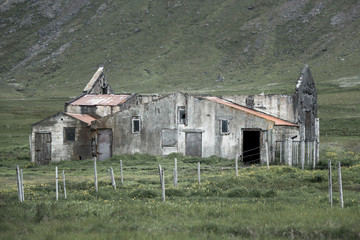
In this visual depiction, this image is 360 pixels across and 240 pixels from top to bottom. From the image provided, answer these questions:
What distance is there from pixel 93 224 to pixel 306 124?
117ft

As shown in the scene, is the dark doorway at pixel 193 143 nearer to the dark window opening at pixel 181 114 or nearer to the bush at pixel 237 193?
the dark window opening at pixel 181 114

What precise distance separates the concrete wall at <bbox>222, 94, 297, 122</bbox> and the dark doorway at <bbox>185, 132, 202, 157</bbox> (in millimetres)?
7398

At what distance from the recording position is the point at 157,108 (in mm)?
45344

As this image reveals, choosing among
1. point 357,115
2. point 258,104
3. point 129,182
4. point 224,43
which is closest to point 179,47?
point 224,43

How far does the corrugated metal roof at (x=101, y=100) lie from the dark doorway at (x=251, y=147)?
11540 mm

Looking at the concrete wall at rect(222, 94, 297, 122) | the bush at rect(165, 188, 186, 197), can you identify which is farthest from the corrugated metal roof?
→ the bush at rect(165, 188, 186, 197)

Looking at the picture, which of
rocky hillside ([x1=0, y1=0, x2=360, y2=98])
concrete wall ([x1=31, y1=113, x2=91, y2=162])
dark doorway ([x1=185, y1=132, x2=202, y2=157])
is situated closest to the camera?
dark doorway ([x1=185, y1=132, x2=202, y2=157])

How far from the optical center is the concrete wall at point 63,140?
45.5 meters

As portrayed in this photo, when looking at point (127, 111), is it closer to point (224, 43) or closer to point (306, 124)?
point (306, 124)

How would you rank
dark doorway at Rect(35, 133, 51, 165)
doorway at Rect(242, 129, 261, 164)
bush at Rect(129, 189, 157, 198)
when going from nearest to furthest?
bush at Rect(129, 189, 157, 198)
doorway at Rect(242, 129, 261, 164)
dark doorway at Rect(35, 133, 51, 165)

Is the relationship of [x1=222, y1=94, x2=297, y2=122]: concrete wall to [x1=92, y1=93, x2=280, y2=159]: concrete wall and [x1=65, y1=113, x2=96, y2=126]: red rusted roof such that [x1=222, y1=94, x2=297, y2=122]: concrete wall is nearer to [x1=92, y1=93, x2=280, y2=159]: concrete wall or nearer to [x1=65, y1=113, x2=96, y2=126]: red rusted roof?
[x1=92, y1=93, x2=280, y2=159]: concrete wall

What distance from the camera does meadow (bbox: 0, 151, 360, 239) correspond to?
50.3ft

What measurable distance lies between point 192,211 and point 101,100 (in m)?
35.7

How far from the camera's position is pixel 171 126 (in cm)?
4500
